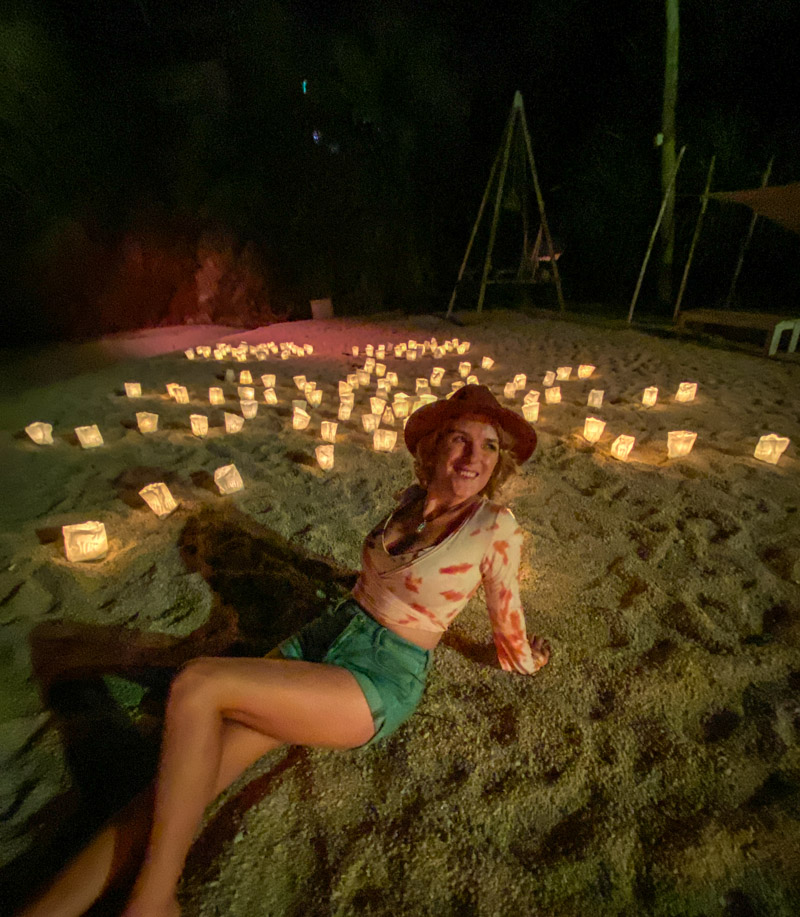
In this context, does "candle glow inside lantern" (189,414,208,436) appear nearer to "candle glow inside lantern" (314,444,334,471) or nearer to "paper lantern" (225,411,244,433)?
"paper lantern" (225,411,244,433)

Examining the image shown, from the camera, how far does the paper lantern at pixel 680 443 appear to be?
163 inches

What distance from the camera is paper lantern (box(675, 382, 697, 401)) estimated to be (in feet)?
18.1

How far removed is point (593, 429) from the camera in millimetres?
4461

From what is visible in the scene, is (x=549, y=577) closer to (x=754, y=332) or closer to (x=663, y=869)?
(x=663, y=869)

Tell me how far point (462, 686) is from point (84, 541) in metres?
2.28

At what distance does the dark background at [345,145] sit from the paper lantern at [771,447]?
351 inches

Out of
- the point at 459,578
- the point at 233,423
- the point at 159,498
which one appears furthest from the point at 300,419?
the point at 459,578

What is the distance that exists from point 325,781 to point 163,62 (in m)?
14.4

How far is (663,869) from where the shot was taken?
1.56 meters

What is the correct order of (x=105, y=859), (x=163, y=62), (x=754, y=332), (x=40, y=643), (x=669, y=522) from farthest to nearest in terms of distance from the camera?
(x=163, y=62), (x=754, y=332), (x=669, y=522), (x=40, y=643), (x=105, y=859)

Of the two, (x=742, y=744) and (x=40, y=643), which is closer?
(x=742, y=744)

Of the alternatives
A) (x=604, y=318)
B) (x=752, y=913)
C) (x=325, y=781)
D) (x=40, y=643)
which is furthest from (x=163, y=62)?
(x=752, y=913)

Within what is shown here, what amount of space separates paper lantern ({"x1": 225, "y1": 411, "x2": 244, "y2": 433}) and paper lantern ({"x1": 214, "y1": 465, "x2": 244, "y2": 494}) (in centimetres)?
122

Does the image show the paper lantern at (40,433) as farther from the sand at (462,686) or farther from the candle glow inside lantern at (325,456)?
the candle glow inside lantern at (325,456)
